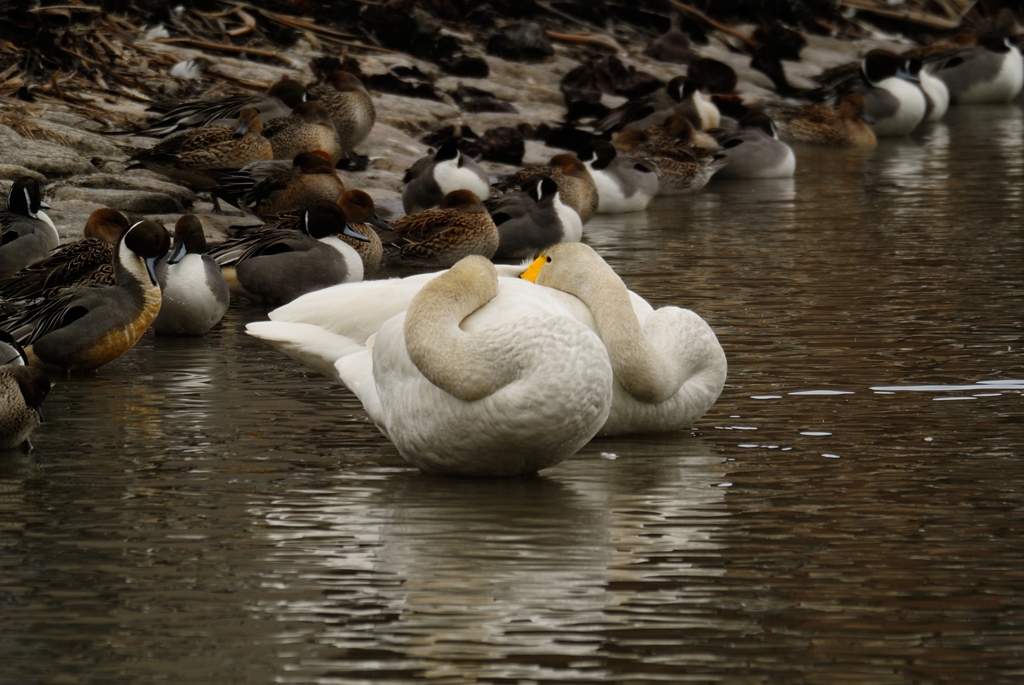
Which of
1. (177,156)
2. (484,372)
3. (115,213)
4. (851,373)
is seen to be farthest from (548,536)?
(177,156)

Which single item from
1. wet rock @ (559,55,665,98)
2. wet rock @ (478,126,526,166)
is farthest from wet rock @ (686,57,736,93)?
wet rock @ (478,126,526,166)

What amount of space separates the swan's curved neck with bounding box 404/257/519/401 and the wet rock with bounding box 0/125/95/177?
6976 millimetres

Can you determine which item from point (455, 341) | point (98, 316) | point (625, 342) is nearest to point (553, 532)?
point (455, 341)

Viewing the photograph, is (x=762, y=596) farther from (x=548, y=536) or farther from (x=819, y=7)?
(x=819, y=7)

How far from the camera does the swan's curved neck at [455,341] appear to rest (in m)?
5.57

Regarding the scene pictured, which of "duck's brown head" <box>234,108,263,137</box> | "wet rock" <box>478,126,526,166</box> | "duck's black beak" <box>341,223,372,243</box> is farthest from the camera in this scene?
"wet rock" <box>478,126,526,166</box>

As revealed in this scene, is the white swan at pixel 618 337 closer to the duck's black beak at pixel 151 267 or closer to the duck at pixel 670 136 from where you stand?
the duck's black beak at pixel 151 267

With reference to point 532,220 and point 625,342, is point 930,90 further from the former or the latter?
point 625,342

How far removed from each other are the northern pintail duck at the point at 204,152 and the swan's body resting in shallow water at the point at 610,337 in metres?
5.52

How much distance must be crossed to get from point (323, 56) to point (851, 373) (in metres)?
11.2

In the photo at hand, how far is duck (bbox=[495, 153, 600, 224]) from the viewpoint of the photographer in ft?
43.6

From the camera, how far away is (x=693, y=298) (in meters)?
9.72

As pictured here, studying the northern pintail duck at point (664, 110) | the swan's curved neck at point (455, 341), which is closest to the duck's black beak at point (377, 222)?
the swan's curved neck at point (455, 341)

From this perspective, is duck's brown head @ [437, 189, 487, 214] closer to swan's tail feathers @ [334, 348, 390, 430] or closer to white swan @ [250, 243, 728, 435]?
white swan @ [250, 243, 728, 435]
